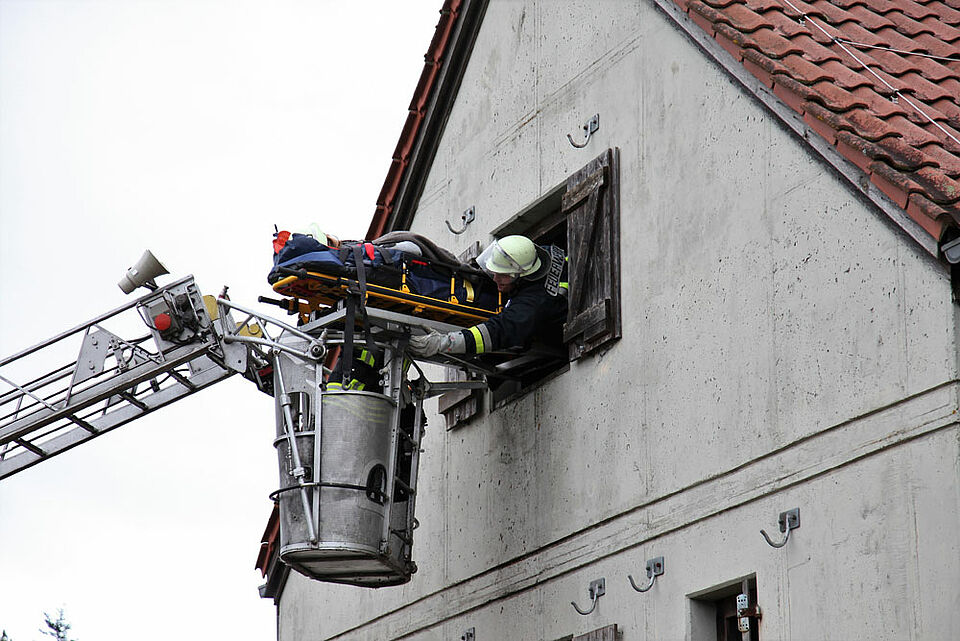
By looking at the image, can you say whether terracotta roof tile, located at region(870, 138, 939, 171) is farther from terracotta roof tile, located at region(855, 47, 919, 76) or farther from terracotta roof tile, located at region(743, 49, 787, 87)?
terracotta roof tile, located at region(855, 47, 919, 76)

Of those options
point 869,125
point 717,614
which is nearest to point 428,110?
point 869,125

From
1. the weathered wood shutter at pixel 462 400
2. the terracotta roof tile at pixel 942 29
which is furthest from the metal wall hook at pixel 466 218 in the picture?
the terracotta roof tile at pixel 942 29

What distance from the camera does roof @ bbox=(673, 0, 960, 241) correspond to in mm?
9180

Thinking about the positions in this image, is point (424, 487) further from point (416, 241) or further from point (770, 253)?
point (770, 253)

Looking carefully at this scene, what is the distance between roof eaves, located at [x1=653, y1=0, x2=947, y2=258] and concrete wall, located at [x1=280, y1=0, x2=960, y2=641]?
0.12 metres

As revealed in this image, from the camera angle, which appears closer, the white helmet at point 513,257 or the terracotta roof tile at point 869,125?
the terracotta roof tile at point 869,125

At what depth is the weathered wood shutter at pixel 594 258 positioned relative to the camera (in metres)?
12.2

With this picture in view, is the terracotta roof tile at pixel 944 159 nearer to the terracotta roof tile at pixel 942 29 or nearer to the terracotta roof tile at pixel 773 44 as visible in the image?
the terracotta roof tile at pixel 773 44

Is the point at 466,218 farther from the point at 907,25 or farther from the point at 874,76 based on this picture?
the point at 874,76

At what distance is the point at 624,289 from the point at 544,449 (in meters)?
1.62

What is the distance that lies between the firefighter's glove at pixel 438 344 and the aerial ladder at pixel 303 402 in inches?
4.5

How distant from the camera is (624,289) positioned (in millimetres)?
12164

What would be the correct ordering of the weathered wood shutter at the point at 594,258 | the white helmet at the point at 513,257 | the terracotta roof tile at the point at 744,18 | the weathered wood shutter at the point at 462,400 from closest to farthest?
1. the terracotta roof tile at the point at 744,18
2. the weathered wood shutter at the point at 594,258
3. the white helmet at the point at 513,257
4. the weathered wood shutter at the point at 462,400

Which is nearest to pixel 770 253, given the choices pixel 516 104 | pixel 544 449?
pixel 544 449
